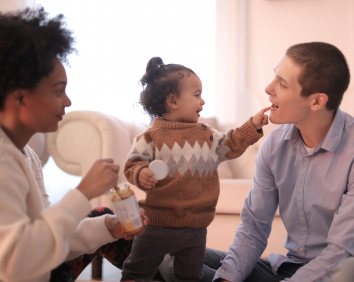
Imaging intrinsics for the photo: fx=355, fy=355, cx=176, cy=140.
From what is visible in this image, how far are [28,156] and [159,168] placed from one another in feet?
1.19

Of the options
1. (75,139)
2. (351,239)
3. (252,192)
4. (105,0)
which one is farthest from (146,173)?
(105,0)

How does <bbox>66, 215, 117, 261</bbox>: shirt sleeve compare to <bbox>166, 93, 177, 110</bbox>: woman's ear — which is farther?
<bbox>166, 93, 177, 110</bbox>: woman's ear

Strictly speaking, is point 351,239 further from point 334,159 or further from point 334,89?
point 334,89

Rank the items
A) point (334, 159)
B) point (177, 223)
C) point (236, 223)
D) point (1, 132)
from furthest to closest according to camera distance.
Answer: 1. point (236, 223)
2. point (334, 159)
3. point (177, 223)
4. point (1, 132)

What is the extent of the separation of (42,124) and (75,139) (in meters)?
1.19

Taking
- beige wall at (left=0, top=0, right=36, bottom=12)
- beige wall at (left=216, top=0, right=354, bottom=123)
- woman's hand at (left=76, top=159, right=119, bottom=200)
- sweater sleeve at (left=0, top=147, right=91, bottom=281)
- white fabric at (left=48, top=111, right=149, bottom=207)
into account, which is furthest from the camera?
beige wall at (left=216, top=0, right=354, bottom=123)

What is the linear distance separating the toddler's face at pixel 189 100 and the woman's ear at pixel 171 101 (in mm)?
13

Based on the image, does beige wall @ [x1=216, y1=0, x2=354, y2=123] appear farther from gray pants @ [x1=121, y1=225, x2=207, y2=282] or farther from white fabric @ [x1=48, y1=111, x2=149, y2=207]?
gray pants @ [x1=121, y1=225, x2=207, y2=282]

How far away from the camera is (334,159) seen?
4.11 ft

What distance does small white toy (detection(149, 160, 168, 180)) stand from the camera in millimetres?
1013

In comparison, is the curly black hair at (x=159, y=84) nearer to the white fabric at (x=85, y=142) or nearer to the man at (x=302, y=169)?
the man at (x=302, y=169)

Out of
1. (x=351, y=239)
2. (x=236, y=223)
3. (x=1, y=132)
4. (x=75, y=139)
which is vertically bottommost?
(x=236, y=223)

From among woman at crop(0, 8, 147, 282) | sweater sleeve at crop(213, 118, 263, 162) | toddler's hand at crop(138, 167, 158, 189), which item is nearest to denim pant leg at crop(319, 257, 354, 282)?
sweater sleeve at crop(213, 118, 263, 162)

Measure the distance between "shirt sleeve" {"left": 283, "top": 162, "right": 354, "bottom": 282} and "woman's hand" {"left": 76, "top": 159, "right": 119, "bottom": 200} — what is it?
67cm
